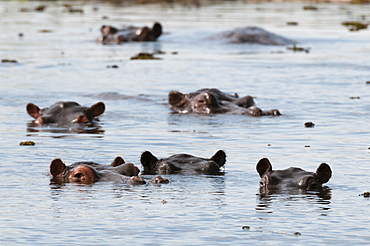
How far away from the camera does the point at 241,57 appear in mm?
31375

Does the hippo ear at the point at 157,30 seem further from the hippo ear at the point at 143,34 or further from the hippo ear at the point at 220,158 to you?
the hippo ear at the point at 220,158

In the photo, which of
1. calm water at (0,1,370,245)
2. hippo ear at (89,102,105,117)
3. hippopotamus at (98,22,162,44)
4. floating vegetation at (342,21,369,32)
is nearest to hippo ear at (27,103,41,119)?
calm water at (0,1,370,245)

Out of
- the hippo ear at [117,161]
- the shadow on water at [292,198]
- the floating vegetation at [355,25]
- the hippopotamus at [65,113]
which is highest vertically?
the floating vegetation at [355,25]

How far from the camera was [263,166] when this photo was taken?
1192 centimetres

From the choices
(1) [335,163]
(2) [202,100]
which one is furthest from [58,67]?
(1) [335,163]

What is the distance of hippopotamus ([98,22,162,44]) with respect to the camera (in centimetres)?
3753

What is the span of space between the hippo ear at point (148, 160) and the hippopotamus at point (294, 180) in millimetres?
1726

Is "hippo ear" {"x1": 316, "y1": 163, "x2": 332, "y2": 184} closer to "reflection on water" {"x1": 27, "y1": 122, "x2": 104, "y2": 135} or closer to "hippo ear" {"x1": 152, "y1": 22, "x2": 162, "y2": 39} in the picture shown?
"reflection on water" {"x1": 27, "y1": 122, "x2": 104, "y2": 135}

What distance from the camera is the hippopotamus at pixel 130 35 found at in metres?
37.5

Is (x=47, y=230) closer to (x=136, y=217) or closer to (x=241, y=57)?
(x=136, y=217)

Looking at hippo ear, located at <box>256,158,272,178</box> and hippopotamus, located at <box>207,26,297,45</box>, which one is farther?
hippopotamus, located at <box>207,26,297,45</box>

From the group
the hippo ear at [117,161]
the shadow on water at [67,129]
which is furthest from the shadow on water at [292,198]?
the shadow on water at [67,129]

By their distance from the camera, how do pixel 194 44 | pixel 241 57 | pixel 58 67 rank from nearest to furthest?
pixel 58 67 → pixel 241 57 → pixel 194 44

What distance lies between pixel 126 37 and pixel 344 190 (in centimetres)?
2693
